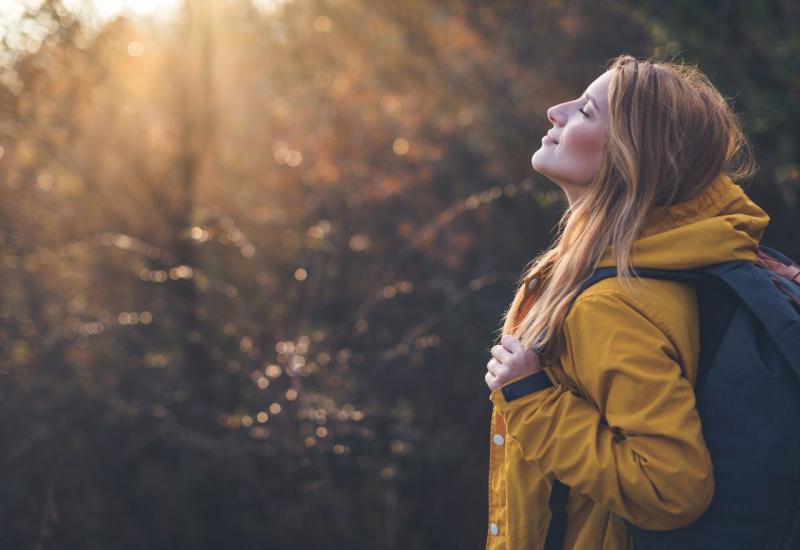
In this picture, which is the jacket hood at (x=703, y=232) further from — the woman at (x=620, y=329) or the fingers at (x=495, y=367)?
the fingers at (x=495, y=367)

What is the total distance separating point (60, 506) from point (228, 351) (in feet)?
4.73

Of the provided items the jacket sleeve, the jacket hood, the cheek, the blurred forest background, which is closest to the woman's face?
the cheek

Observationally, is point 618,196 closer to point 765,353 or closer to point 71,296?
point 765,353

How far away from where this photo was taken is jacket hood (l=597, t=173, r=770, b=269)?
1.58 metres

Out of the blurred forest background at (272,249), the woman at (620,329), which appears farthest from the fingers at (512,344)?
the blurred forest background at (272,249)

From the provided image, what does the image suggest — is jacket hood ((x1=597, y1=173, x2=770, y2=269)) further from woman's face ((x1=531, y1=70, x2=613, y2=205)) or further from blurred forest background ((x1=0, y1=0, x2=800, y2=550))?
blurred forest background ((x1=0, y1=0, x2=800, y2=550))

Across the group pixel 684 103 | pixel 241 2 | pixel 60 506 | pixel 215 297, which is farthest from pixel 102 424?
pixel 684 103

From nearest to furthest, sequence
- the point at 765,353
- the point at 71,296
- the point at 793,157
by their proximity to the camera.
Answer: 1. the point at 765,353
2. the point at 793,157
3. the point at 71,296

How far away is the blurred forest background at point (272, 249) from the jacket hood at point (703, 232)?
1759 mm

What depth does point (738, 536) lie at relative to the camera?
1509mm

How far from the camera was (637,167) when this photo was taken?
1.71m

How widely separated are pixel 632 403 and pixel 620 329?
0.47 ft

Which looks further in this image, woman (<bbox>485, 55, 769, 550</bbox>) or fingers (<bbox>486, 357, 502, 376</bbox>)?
fingers (<bbox>486, 357, 502, 376</bbox>)

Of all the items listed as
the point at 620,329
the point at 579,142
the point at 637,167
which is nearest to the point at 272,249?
the point at 579,142
